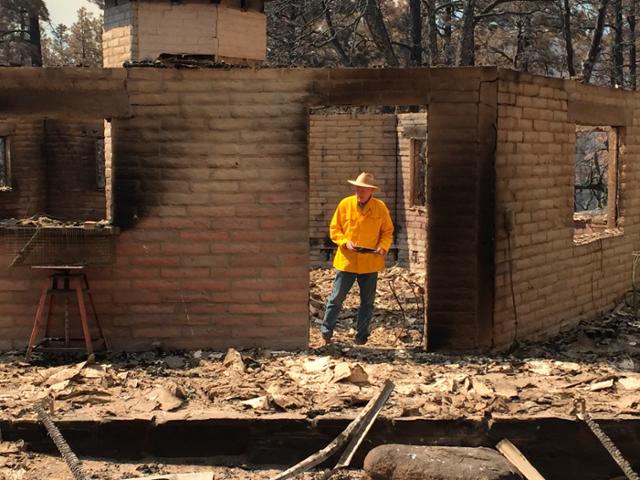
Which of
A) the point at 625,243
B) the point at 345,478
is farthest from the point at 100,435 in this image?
the point at 625,243

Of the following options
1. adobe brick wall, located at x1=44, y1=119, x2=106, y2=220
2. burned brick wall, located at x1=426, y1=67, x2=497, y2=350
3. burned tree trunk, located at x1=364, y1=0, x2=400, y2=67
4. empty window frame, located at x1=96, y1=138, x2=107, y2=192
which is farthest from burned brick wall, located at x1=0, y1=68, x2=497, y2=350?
burned tree trunk, located at x1=364, y1=0, x2=400, y2=67

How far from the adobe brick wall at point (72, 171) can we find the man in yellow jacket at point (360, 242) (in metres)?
8.53

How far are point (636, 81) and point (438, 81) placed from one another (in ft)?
63.6

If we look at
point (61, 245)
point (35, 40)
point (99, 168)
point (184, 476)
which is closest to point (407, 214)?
point (99, 168)

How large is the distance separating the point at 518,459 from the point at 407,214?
29.8 ft

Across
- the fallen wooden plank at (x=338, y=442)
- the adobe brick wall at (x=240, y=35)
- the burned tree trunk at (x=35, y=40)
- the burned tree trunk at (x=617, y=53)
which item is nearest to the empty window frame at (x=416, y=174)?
the adobe brick wall at (x=240, y=35)

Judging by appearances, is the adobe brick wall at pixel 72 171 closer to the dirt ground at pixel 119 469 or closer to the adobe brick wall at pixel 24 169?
the adobe brick wall at pixel 24 169

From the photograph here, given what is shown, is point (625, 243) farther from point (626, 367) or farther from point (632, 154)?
point (626, 367)

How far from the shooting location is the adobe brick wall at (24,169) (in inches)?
576

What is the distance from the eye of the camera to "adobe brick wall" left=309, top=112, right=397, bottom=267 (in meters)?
14.8

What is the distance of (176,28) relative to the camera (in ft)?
38.7

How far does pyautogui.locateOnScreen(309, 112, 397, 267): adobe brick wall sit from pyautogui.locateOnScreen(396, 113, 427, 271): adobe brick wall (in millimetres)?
172

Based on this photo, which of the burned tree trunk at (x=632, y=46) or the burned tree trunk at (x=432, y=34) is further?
the burned tree trunk at (x=632, y=46)

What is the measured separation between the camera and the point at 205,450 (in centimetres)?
609
